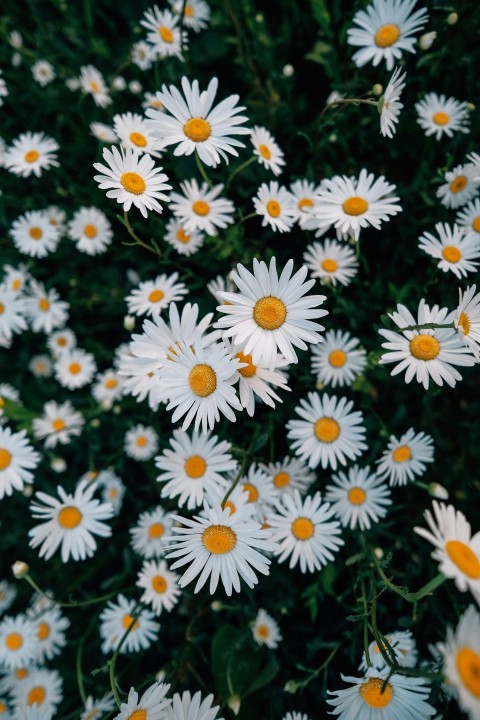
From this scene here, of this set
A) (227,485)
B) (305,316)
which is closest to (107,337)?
(227,485)

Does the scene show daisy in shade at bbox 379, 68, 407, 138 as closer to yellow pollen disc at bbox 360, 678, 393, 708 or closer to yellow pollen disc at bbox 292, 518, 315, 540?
yellow pollen disc at bbox 292, 518, 315, 540

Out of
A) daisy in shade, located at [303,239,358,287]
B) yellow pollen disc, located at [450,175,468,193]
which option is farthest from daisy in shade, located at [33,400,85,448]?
yellow pollen disc, located at [450,175,468,193]

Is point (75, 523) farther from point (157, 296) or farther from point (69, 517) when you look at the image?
point (157, 296)

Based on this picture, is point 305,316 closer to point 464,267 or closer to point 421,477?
point 464,267

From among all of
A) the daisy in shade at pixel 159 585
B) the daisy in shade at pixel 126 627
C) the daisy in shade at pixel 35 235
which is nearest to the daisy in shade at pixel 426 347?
the daisy in shade at pixel 159 585

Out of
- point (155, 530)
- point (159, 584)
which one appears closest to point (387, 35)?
point (155, 530)

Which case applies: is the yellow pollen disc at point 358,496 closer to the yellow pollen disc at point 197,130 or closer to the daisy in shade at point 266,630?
the daisy in shade at point 266,630

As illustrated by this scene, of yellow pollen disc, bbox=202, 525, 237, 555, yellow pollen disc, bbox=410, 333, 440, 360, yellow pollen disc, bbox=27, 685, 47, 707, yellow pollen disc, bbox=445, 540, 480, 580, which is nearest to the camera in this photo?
yellow pollen disc, bbox=445, 540, 480, 580
